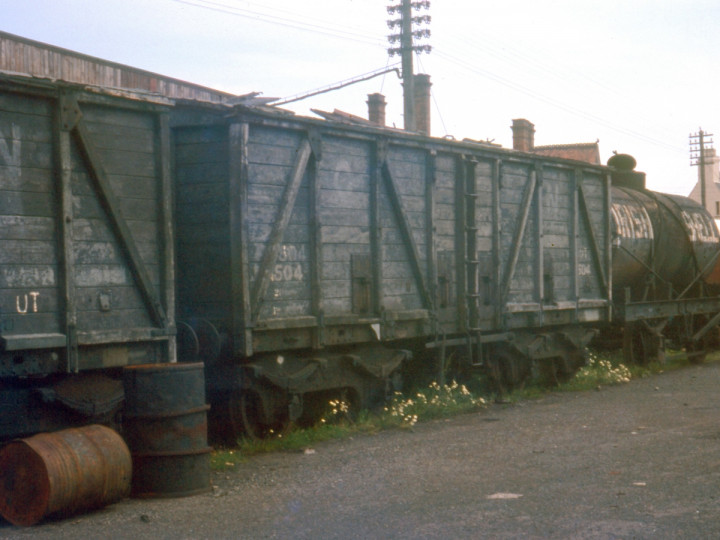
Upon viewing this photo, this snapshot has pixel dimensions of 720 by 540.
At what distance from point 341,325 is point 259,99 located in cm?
256

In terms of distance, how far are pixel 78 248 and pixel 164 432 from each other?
1.63 m

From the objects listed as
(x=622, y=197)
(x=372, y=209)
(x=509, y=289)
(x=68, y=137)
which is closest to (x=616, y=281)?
(x=622, y=197)

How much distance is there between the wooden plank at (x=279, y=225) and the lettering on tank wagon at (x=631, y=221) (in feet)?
24.8

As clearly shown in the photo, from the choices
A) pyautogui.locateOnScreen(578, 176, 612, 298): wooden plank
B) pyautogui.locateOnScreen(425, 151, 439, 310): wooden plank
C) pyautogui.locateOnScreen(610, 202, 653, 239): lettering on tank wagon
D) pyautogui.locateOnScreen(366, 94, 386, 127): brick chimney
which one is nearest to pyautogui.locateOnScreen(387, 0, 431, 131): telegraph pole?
pyautogui.locateOnScreen(366, 94, 386, 127): brick chimney

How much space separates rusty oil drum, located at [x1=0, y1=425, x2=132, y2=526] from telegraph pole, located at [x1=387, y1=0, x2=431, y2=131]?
1613 centimetres

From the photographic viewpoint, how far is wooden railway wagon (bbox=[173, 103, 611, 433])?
349 inches

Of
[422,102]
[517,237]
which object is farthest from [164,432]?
[422,102]

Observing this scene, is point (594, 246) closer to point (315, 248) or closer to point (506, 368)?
point (506, 368)

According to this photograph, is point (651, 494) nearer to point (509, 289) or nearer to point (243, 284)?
point (243, 284)

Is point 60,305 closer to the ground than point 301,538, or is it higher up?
higher up

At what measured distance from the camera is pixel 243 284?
28.5ft

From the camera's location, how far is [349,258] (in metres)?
10.1

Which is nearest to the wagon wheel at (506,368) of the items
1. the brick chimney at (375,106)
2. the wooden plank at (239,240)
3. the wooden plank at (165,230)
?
the wooden plank at (239,240)

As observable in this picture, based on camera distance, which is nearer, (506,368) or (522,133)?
(506,368)
